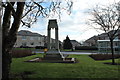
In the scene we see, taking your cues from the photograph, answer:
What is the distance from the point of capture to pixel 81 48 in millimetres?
19562

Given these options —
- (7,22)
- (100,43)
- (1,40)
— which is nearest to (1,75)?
(1,40)

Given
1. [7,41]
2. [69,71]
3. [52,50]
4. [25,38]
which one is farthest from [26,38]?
[7,41]

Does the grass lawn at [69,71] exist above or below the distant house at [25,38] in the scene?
below

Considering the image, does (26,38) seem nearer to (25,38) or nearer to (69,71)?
(25,38)

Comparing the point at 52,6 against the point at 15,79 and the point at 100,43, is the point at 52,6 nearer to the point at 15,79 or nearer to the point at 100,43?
the point at 15,79

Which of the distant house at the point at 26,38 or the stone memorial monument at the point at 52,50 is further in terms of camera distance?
the distant house at the point at 26,38

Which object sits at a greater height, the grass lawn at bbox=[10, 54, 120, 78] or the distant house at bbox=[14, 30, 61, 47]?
the distant house at bbox=[14, 30, 61, 47]

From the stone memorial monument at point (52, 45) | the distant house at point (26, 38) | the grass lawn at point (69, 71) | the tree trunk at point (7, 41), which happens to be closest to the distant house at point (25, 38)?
the distant house at point (26, 38)

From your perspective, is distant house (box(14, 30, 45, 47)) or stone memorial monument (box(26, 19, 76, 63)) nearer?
stone memorial monument (box(26, 19, 76, 63))

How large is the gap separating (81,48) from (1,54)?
56.7 ft

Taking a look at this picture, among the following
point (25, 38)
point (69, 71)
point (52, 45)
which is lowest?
point (69, 71)

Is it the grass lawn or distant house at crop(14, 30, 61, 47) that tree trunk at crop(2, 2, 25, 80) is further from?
distant house at crop(14, 30, 61, 47)

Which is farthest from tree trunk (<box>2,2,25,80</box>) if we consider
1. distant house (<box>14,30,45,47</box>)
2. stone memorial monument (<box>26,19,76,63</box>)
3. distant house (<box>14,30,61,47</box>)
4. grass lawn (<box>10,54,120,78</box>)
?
distant house (<box>14,30,45,47</box>)

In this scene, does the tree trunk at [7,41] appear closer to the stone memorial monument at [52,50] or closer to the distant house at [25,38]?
the stone memorial monument at [52,50]
